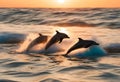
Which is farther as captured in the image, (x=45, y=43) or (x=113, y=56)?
(x=45, y=43)

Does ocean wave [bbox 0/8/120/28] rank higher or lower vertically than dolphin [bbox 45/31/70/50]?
higher

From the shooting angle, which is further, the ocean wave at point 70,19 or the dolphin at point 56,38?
the ocean wave at point 70,19

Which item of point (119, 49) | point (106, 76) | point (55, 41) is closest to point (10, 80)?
point (106, 76)

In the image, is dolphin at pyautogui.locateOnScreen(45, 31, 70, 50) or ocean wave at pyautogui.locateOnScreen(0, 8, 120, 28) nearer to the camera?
dolphin at pyautogui.locateOnScreen(45, 31, 70, 50)

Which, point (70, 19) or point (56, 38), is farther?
point (70, 19)

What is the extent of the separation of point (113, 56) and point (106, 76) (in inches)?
196

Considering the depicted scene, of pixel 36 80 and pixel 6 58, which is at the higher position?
pixel 6 58

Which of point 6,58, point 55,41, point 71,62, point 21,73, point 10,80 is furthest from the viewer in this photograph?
point 55,41

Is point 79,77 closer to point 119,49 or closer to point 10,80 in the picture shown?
point 10,80

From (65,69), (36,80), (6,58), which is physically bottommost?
(36,80)

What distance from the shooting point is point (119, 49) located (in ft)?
61.2

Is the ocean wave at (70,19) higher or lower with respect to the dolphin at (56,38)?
higher

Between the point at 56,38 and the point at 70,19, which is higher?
the point at 70,19

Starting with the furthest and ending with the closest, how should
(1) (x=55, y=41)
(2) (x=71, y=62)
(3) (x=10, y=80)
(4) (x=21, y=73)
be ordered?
1. (1) (x=55, y=41)
2. (2) (x=71, y=62)
3. (4) (x=21, y=73)
4. (3) (x=10, y=80)
